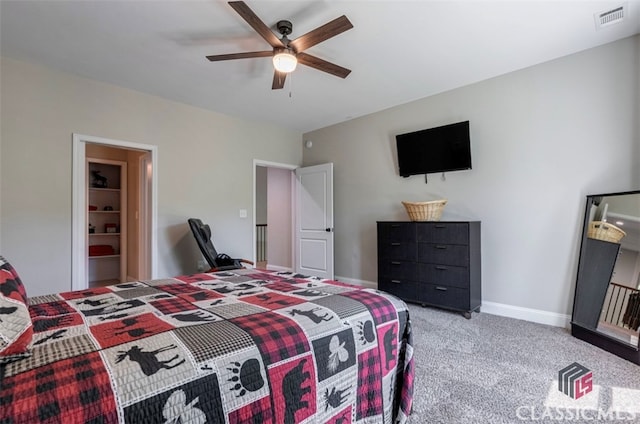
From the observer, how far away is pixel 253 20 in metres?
2.10

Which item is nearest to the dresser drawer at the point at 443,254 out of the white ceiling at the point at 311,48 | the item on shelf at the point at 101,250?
the white ceiling at the point at 311,48

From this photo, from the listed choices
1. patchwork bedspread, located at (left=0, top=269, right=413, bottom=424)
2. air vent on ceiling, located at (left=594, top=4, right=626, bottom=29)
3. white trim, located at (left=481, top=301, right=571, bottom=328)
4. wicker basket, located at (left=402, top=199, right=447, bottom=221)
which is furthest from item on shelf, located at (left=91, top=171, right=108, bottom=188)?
air vent on ceiling, located at (left=594, top=4, right=626, bottom=29)

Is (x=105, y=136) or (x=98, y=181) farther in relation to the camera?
(x=98, y=181)

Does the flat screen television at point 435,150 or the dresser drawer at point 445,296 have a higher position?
the flat screen television at point 435,150

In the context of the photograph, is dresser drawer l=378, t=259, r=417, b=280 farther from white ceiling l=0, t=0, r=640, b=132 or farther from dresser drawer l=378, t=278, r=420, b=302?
white ceiling l=0, t=0, r=640, b=132

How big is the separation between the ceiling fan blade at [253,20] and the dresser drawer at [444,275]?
273 centimetres

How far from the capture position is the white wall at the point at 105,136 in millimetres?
3098

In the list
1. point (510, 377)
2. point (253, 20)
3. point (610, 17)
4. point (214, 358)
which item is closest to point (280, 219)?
point (253, 20)

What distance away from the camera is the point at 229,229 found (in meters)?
4.68

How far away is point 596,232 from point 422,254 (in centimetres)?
156

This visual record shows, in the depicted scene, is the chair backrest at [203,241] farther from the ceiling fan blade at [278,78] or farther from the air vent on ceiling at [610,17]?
the air vent on ceiling at [610,17]

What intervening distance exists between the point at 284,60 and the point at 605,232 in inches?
121

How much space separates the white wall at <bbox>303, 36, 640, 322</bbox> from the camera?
9.28 ft

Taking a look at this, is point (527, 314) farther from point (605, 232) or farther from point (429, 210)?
point (429, 210)
